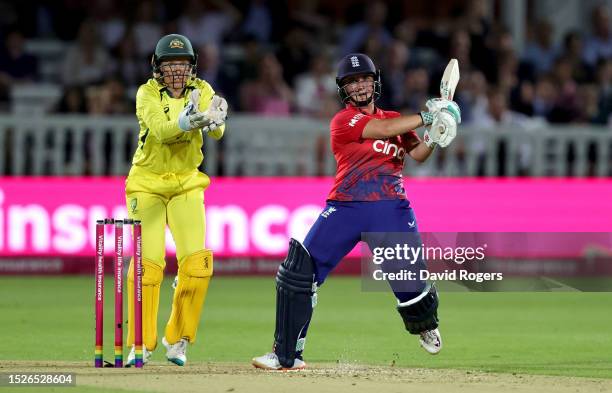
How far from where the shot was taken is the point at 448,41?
784 inches

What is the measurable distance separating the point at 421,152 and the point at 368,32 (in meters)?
10.5

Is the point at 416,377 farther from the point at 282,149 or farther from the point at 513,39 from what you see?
the point at 513,39

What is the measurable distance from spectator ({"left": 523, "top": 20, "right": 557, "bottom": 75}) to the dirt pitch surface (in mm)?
11146

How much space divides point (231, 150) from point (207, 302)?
134 inches

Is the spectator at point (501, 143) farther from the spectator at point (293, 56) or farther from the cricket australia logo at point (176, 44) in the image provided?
the cricket australia logo at point (176, 44)

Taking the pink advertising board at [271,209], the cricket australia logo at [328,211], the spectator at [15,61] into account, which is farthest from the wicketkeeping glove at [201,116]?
the spectator at [15,61]

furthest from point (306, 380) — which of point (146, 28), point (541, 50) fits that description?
point (541, 50)

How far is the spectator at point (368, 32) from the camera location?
65.1 ft

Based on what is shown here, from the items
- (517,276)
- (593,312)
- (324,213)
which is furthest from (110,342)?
(517,276)

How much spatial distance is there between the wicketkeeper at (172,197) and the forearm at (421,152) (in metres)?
1.28

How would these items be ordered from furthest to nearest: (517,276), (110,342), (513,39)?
(513,39) → (517,276) → (110,342)

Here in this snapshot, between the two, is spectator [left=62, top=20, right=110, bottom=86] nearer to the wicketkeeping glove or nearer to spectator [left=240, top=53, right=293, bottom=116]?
spectator [left=240, top=53, right=293, bottom=116]

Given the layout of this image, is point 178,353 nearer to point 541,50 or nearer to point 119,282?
point 119,282

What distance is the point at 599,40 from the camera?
816 inches
